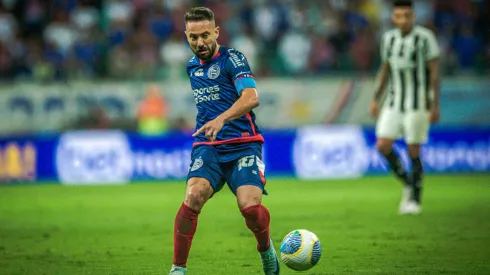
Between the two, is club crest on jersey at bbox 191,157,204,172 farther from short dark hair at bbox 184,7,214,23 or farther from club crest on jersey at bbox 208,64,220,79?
short dark hair at bbox 184,7,214,23

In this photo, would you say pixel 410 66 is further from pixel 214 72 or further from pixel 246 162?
pixel 246 162

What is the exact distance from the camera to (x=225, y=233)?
9312 millimetres

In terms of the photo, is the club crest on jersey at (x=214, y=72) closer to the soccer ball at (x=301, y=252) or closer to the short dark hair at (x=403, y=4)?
the soccer ball at (x=301, y=252)

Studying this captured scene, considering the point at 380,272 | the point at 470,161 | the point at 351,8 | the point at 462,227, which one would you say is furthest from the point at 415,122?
the point at 351,8

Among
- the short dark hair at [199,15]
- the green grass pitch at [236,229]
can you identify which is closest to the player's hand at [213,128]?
the short dark hair at [199,15]

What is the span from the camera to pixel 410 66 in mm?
10727

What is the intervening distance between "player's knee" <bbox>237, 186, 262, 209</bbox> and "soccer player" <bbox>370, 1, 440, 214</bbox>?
202 inches

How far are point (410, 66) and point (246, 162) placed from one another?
5143 mm

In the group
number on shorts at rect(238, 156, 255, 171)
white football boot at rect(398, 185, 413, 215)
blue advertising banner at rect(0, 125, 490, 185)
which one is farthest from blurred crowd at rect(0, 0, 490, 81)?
number on shorts at rect(238, 156, 255, 171)

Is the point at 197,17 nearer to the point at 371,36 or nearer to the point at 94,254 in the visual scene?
the point at 94,254

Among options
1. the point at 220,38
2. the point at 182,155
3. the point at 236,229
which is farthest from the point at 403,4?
the point at 220,38

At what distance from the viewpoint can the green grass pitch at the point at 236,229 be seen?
22.9 ft

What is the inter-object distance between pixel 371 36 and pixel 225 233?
10818 millimetres

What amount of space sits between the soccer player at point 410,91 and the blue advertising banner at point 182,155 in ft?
21.3
